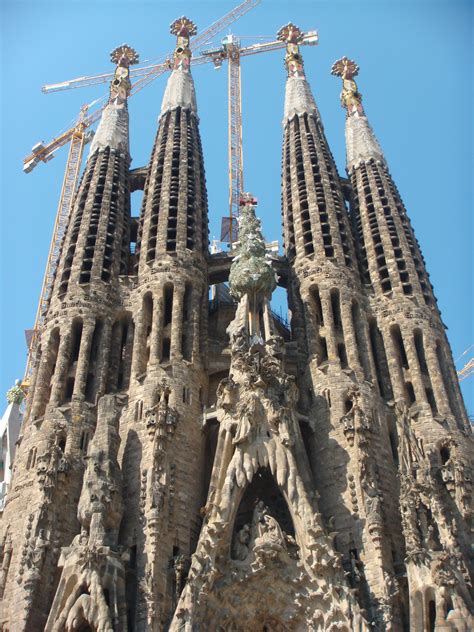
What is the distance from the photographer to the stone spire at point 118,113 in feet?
127

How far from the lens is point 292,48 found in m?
47.9

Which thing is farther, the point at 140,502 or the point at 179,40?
the point at 179,40

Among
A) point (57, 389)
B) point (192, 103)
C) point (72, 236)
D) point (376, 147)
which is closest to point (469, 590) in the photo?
point (57, 389)

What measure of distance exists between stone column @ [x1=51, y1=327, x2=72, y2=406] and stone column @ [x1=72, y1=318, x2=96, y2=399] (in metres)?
0.43

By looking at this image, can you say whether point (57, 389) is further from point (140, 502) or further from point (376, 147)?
point (376, 147)

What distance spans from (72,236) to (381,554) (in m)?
18.5

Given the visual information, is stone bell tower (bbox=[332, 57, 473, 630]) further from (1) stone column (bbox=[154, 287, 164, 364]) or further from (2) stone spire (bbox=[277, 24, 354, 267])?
(1) stone column (bbox=[154, 287, 164, 364])

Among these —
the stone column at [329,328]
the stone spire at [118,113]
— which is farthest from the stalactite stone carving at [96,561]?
the stone spire at [118,113]

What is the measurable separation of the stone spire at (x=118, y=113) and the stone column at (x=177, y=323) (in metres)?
11.0

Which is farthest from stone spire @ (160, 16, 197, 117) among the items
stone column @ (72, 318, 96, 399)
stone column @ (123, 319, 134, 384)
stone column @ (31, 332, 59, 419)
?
stone column @ (31, 332, 59, 419)

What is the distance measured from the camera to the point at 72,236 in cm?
3350

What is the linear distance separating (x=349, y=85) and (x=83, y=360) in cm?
2522

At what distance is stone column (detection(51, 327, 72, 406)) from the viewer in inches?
1074

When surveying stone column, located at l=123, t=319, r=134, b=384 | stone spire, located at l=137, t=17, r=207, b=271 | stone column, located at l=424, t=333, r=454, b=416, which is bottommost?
stone column, located at l=424, t=333, r=454, b=416
